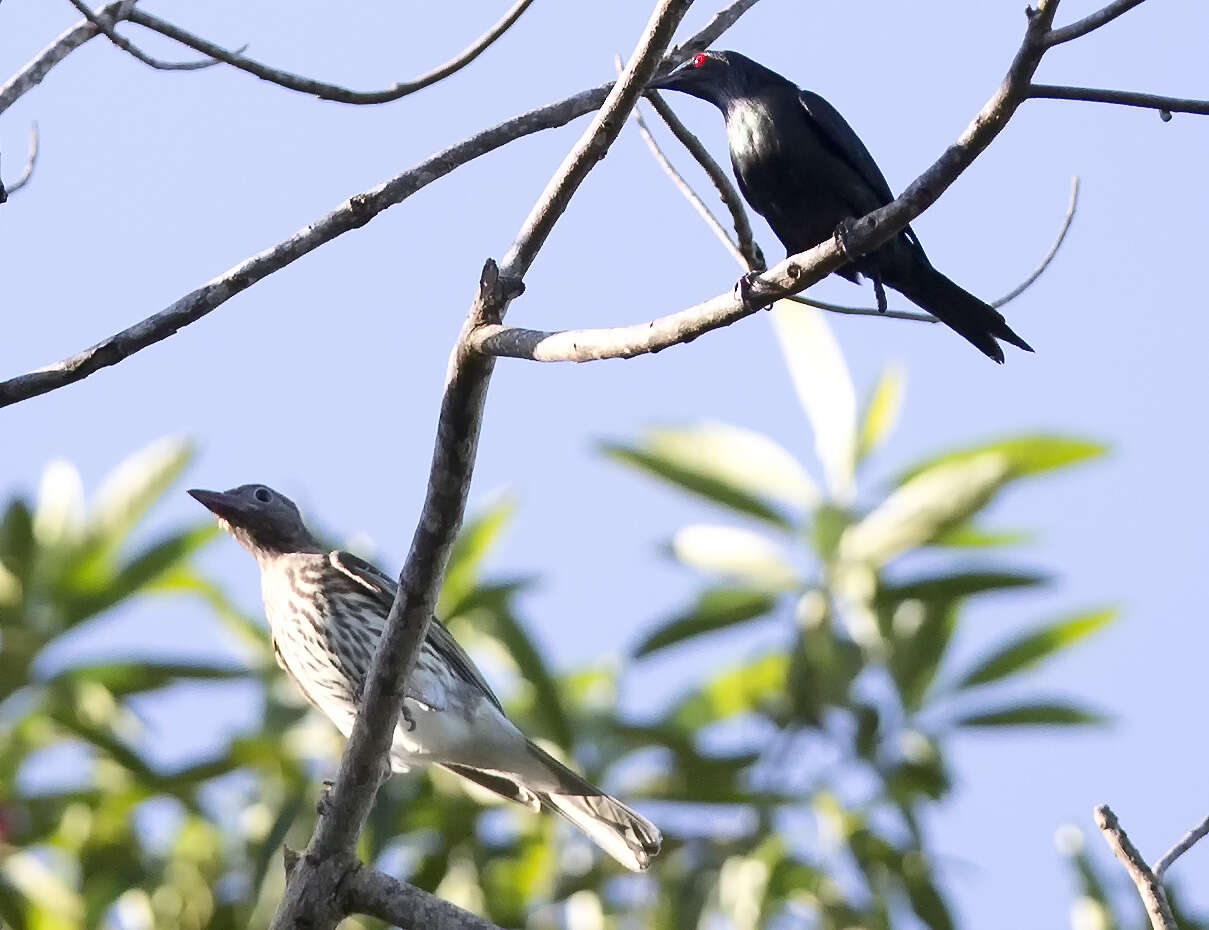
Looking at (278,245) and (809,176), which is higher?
(809,176)

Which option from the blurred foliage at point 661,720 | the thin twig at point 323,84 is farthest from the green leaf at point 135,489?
the thin twig at point 323,84

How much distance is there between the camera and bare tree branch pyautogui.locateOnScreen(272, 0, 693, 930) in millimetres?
3336

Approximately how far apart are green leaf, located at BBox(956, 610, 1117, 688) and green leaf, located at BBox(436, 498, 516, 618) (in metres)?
1.53

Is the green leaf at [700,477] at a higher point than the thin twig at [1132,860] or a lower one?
higher

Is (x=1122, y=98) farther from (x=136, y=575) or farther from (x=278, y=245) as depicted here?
(x=136, y=575)

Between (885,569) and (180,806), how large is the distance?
224cm

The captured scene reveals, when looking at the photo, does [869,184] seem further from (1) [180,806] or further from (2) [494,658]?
(1) [180,806]

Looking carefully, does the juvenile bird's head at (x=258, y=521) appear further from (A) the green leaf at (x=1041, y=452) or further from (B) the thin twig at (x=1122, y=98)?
(B) the thin twig at (x=1122, y=98)

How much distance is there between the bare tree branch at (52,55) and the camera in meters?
3.58

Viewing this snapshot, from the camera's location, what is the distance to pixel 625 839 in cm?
468

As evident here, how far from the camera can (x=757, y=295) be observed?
2.87 metres

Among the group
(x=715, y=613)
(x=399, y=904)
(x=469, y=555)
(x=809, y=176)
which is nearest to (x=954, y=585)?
(x=715, y=613)

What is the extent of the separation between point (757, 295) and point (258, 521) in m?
3.47

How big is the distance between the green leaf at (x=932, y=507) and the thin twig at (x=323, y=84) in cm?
181
